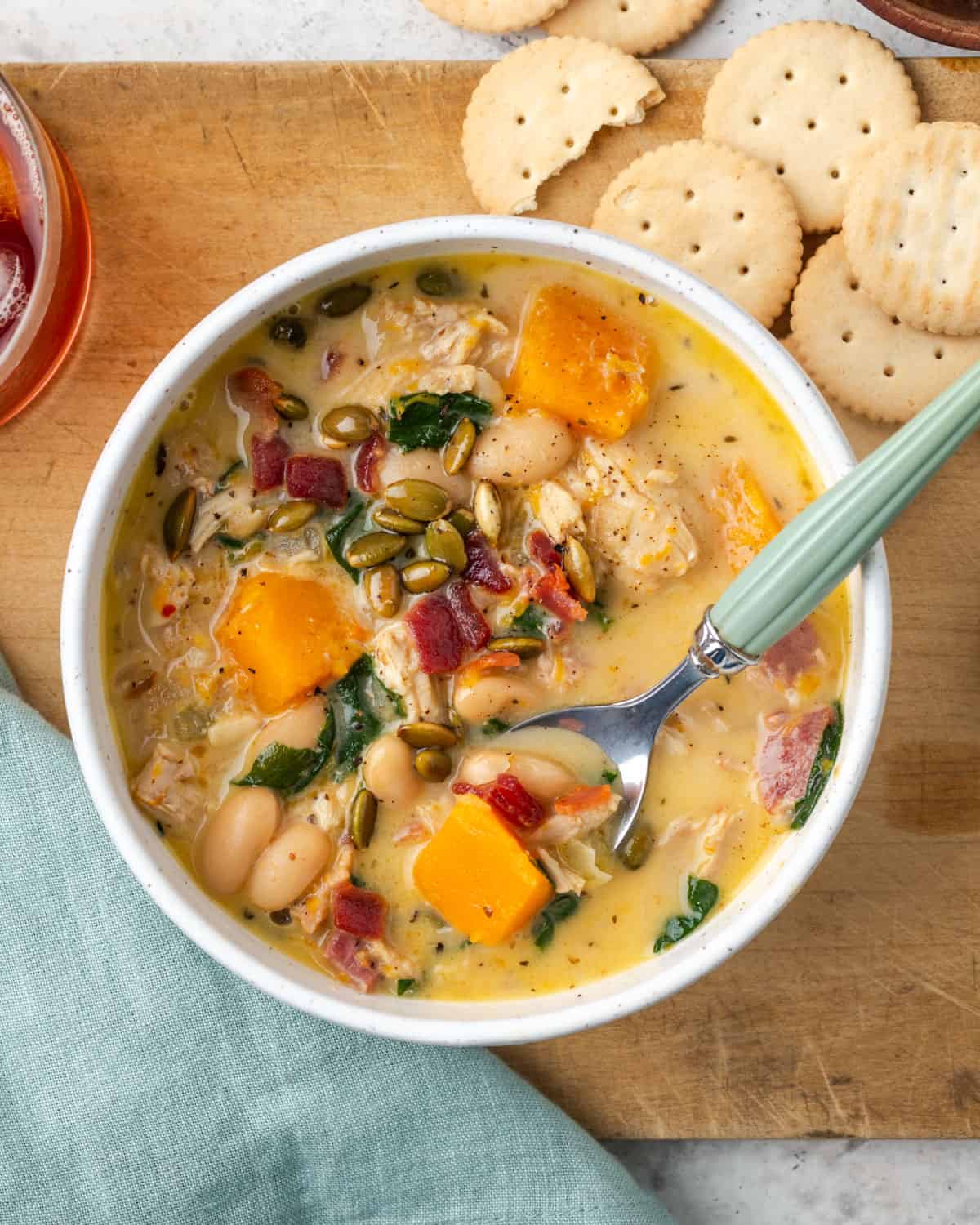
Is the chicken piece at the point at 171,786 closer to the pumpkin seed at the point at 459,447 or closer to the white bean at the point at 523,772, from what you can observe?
the white bean at the point at 523,772

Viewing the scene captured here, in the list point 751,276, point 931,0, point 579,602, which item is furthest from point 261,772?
point 931,0

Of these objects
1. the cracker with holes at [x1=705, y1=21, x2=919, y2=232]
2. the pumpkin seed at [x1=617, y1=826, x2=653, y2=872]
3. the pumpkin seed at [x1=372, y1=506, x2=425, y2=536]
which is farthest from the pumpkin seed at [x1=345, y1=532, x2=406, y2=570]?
the cracker with holes at [x1=705, y1=21, x2=919, y2=232]

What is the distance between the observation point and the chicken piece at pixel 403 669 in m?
1.86

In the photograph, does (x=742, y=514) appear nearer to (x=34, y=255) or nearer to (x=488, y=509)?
(x=488, y=509)

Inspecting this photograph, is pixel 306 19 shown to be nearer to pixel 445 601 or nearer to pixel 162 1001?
pixel 445 601

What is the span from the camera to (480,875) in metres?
1.84

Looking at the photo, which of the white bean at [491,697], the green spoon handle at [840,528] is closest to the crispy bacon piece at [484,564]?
the white bean at [491,697]

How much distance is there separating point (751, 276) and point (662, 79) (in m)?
0.38

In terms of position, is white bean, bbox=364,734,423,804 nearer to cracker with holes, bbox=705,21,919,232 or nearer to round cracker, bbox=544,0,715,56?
cracker with holes, bbox=705,21,919,232

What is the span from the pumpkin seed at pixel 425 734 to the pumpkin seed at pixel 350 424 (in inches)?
17.3

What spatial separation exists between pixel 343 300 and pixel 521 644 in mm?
584

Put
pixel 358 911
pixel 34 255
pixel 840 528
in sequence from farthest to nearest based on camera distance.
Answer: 1. pixel 34 255
2. pixel 358 911
3. pixel 840 528

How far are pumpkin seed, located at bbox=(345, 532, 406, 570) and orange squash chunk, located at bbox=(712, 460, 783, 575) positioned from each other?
1.59 feet

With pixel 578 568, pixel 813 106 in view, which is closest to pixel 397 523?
pixel 578 568
